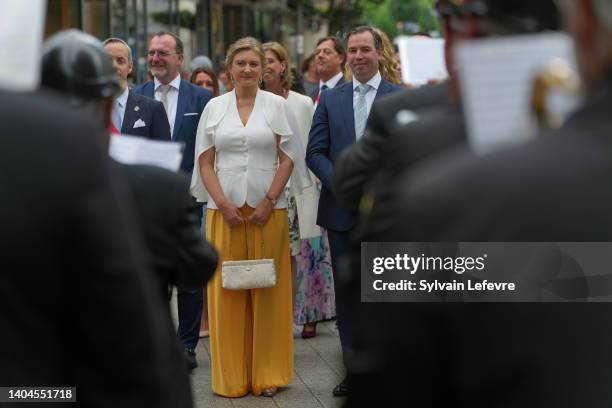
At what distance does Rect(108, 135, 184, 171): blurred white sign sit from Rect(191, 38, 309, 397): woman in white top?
3744 millimetres

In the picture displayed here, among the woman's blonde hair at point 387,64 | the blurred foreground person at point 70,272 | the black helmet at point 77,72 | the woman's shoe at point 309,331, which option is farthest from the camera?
the woman's shoe at point 309,331

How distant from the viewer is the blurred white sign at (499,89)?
1854 millimetres

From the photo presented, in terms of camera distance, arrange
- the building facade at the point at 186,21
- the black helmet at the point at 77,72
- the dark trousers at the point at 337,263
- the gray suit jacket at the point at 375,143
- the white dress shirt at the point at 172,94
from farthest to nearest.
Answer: the building facade at the point at 186,21 < the white dress shirt at the point at 172,94 < the dark trousers at the point at 337,263 < the gray suit jacket at the point at 375,143 < the black helmet at the point at 77,72

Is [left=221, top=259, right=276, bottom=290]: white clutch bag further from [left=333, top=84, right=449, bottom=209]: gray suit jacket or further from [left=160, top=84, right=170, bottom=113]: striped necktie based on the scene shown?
[left=333, top=84, right=449, bottom=209]: gray suit jacket

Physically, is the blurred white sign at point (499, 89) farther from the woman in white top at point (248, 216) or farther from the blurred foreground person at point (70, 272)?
the woman in white top at point (248, 216)

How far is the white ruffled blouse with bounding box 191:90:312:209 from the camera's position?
7.10 metres

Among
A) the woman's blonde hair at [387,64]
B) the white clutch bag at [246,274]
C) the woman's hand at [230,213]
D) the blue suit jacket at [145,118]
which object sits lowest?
the white clutch bag at [246,274]

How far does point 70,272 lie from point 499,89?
0.87 m

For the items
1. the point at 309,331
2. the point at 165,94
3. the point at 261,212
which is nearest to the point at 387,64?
the point at 261,212

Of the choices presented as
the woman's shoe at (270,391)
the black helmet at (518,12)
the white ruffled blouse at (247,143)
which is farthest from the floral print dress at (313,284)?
the black helmet at (518,12)

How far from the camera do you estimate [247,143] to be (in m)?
7.09

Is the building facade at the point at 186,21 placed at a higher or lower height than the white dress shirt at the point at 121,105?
higher

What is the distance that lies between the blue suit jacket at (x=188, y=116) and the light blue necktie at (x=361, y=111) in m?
1.55

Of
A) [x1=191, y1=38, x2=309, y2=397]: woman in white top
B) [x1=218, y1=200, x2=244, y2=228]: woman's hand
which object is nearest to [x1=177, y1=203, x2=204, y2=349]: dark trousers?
[x1=191, y1=38, x2=309, y2=397]: woman in white top
